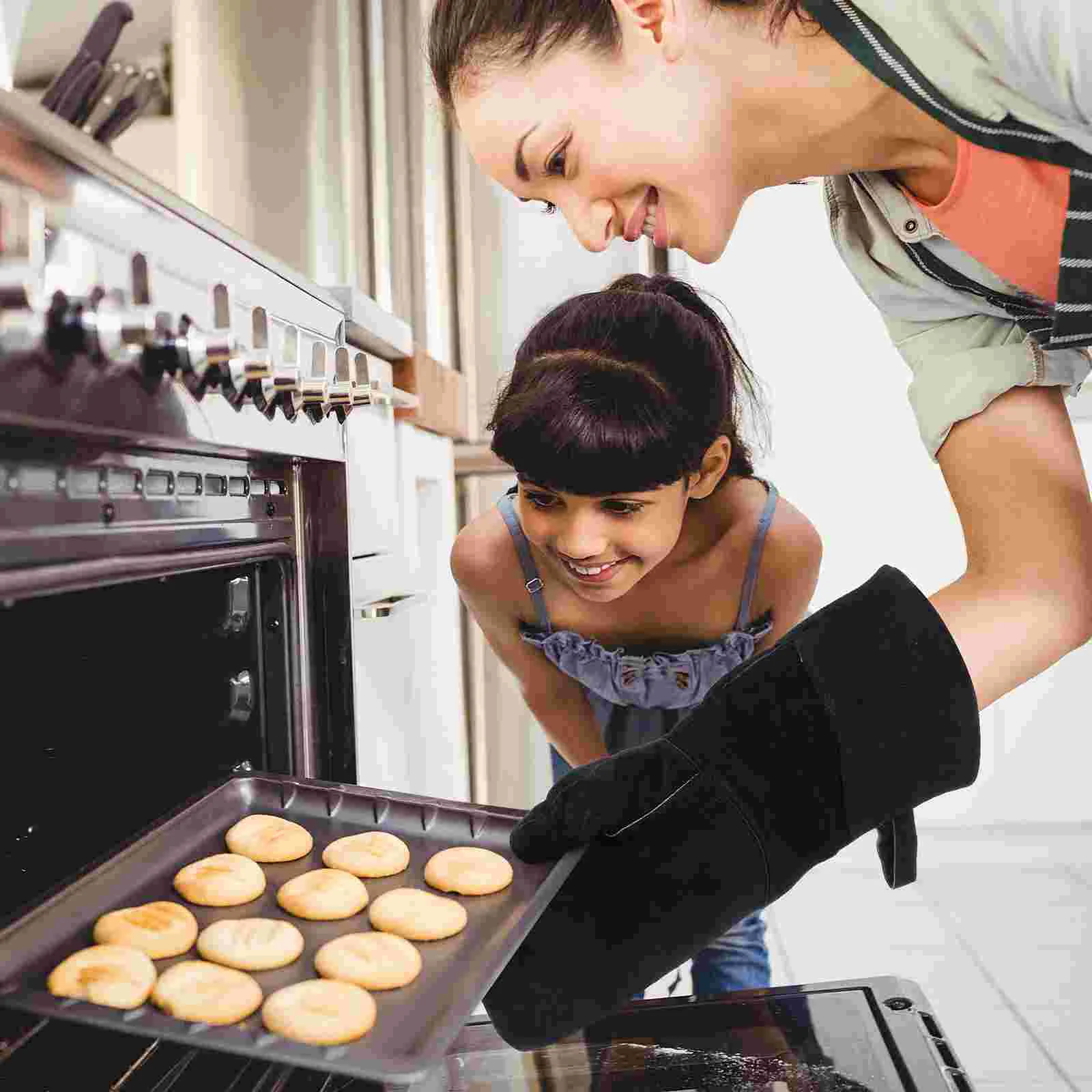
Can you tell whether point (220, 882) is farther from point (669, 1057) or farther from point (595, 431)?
point (595, 431)

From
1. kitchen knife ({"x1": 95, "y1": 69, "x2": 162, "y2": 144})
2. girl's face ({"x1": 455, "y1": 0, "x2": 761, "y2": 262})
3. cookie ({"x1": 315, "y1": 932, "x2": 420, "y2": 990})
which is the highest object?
girl's face ({"x1": 455, "y1": 0, "x2": 761, "y2": 262})

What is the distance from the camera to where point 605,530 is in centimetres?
145

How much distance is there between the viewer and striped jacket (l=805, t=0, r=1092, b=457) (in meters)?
0.70

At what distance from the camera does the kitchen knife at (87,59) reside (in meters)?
0.57

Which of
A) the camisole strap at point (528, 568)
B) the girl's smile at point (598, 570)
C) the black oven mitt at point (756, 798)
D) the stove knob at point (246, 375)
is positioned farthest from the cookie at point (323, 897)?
the camisole strap at point (528, 568)

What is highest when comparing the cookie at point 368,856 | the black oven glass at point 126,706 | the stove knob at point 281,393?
the stove knob at point 281,393

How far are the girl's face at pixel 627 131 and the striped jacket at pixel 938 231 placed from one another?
120 millimetres

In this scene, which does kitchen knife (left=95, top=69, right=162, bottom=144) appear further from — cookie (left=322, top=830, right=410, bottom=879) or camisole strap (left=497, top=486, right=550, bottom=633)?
camisole strap (left=497, top=486, right=550, bottom=633)

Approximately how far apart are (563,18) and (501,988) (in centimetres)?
76

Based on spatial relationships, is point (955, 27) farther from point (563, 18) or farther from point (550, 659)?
point (550, 659)

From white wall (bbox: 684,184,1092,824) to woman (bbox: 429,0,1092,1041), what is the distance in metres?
1.86

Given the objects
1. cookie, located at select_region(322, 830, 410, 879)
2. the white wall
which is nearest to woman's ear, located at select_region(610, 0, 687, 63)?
cookie, located at select_region(322, 830, 410, 879)

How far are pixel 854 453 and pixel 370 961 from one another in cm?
239

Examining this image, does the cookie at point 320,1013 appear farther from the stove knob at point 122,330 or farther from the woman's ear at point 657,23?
the woman's ear at point 657,23
